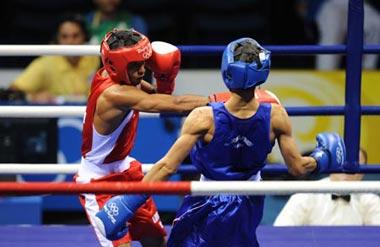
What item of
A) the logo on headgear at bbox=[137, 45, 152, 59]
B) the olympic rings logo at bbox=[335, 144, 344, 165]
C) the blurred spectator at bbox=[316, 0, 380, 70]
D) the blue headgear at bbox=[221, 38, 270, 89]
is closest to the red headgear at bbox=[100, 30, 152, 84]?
the logo on headgear at bbox=[137, 45, 152, 59]

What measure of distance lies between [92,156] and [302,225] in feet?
4.63

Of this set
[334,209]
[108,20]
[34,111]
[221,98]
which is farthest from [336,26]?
[221,98]

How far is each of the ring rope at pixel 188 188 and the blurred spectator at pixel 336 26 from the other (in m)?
4.39

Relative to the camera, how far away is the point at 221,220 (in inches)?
148

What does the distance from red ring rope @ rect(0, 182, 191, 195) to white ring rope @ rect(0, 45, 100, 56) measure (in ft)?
5.42

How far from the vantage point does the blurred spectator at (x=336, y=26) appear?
7.45m

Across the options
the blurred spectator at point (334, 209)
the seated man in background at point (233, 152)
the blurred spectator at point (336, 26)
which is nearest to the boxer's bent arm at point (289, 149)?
the seated man in background at point (233, 152)

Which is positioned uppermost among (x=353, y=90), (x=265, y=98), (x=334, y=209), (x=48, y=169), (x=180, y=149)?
(x=265, y=98)

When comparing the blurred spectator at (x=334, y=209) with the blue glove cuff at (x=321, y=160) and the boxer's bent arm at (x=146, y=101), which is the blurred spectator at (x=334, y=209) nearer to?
the boxer's bent arm at (x=146, y=101)

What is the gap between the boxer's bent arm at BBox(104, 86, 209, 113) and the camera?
399cm

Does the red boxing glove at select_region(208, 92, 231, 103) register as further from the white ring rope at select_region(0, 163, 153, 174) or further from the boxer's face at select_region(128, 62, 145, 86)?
the white ring rope at select_region(0, 163, 153, 174)

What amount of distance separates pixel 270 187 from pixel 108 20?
386cm

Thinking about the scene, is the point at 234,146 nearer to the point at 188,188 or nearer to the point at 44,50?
the point at 188,188

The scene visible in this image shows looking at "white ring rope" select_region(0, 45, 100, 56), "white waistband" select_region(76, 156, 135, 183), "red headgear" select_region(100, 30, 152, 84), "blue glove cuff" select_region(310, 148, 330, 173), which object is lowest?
"white waistband" select_region(76, 156, 135, 183)
